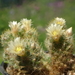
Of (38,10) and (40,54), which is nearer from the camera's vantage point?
(40,54)

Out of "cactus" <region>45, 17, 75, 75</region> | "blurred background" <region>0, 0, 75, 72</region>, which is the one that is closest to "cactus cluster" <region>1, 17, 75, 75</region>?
"cactus" <region>45, 17, 75, 75</region>

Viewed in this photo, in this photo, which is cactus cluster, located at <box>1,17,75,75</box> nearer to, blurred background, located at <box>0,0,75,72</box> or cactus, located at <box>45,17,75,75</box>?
cactus, located at <box>45,17,75,75</box>

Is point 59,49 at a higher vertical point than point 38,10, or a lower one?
lower

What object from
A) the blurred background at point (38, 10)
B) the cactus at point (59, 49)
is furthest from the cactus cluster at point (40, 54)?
the blurred background at point (38, 10)

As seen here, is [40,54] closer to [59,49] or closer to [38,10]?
[59,49]

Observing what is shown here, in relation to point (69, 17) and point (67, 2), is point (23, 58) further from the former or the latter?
point (67, 2)

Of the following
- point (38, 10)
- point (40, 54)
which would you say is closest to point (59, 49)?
point (40, 54)

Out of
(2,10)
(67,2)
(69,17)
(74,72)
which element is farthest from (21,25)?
(67,2)
